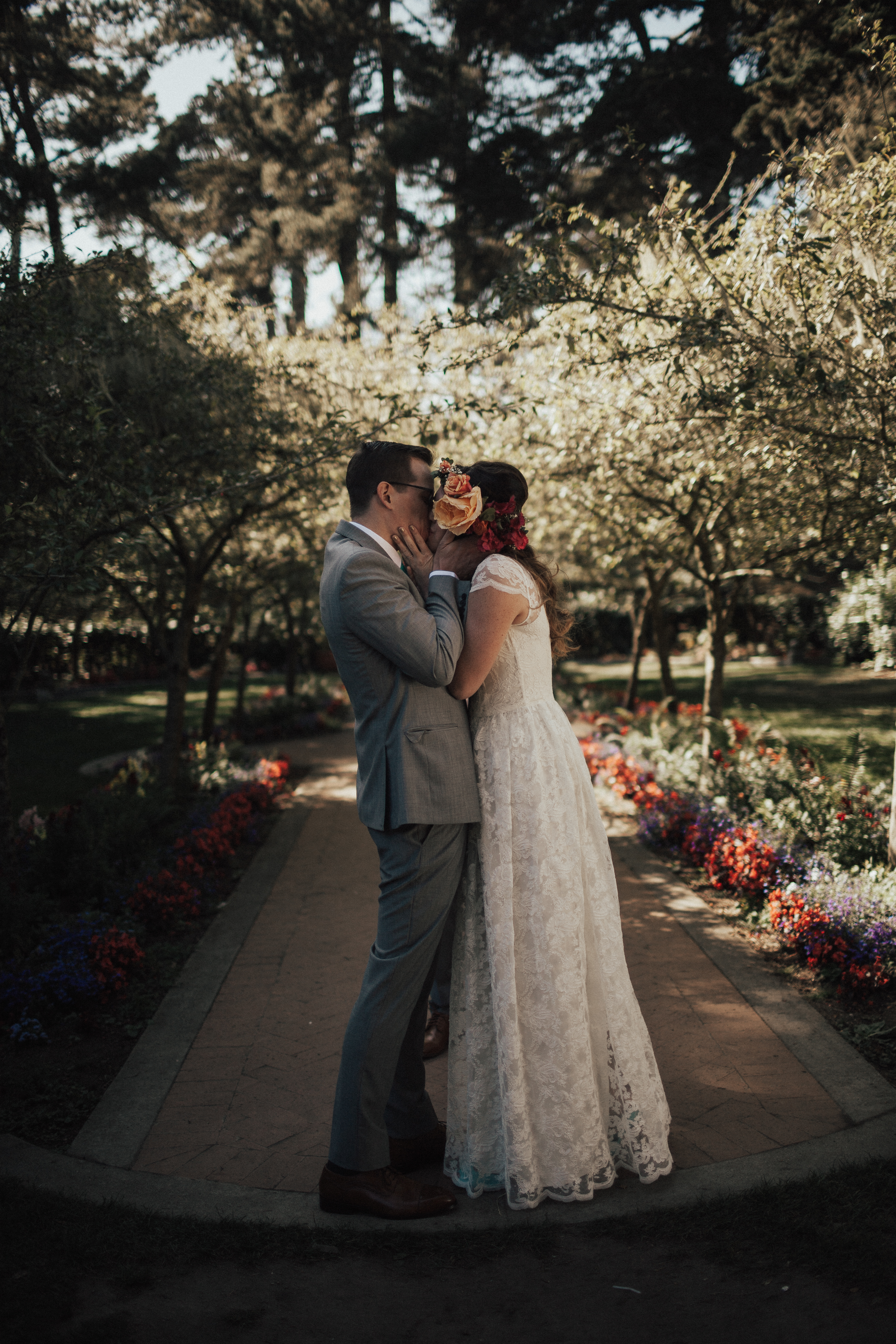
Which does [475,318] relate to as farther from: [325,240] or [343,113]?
[343,113]

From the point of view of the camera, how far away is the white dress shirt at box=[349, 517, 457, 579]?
260 cm

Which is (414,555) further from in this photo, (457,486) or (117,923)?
(117,923)

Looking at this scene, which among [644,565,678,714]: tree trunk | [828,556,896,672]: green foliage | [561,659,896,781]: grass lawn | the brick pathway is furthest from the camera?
[828,556,896,672]: green foliage

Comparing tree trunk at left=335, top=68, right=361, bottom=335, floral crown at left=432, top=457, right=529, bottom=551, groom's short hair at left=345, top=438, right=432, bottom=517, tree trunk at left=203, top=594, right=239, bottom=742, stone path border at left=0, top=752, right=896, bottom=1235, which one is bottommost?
stone path border at left=0, top=752, right=896, bottom=1235

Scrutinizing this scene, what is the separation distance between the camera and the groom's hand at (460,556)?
8.74ft

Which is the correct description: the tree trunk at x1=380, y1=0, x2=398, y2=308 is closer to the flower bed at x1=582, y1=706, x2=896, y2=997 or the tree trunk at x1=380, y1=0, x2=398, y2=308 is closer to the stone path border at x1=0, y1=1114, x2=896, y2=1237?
the flower bed at x1=582, y1=706, x2=896, y2=997

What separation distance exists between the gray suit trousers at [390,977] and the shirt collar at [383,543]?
75 cm

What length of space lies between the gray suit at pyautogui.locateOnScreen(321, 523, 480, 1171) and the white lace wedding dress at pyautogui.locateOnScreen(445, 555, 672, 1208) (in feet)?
0.45

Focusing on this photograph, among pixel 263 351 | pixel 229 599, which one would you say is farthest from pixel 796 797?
pixel 229 599

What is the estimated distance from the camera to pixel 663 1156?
2719 mm

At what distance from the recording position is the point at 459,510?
254 cm

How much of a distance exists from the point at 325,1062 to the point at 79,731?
36.1 feet

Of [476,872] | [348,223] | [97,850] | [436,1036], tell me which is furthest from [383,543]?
[348,223]

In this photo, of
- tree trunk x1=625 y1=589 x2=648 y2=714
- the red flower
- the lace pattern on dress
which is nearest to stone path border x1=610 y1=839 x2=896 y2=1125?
the lace pattern on dress
